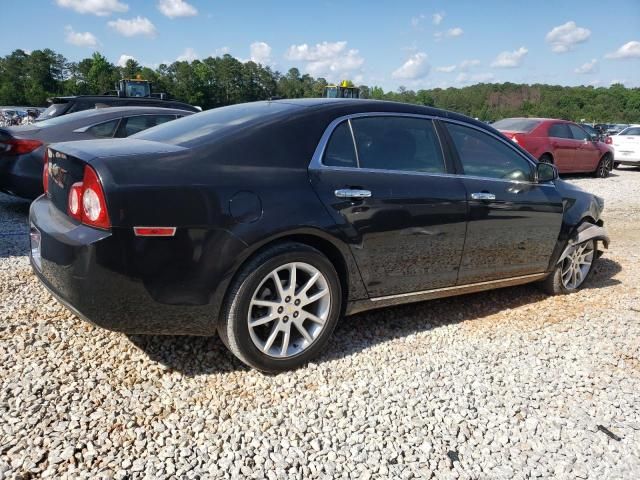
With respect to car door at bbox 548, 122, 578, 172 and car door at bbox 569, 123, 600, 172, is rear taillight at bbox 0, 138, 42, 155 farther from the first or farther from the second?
car door at bbox 569, 123, 600, 172

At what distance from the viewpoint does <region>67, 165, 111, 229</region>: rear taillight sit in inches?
95.2

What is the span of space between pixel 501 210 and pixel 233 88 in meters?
86.7

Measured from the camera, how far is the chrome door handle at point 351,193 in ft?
9.89

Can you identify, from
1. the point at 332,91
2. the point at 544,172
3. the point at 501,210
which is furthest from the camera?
the point at 332,91

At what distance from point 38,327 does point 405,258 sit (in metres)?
2.38

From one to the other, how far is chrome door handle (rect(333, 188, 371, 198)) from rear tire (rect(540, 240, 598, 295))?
92.7 inches

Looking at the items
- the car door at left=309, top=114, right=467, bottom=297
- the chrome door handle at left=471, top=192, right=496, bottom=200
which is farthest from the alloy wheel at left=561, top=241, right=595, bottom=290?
the car door at left=309, top=114, right=467, bottom=297

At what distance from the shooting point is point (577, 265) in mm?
4746

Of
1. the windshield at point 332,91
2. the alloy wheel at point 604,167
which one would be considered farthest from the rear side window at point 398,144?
the windshield at point 332,91

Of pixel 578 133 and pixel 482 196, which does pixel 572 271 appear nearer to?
pixel 482 196

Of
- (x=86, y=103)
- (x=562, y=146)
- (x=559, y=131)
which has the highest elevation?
(x=559, y=131)

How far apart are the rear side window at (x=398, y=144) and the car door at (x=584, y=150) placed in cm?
1172

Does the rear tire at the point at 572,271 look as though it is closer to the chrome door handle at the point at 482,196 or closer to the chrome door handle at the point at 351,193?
the chrome door handle at the point at 482,196

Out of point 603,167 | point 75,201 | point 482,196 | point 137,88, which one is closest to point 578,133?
point 603,167
